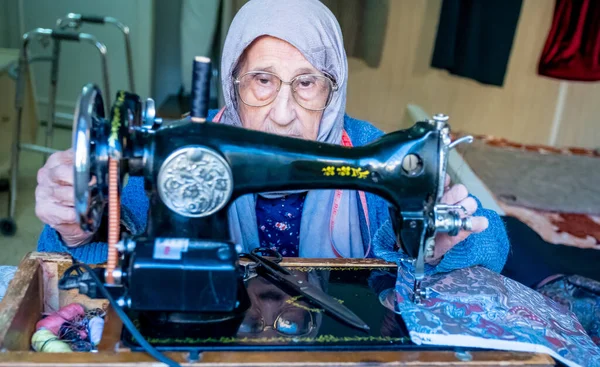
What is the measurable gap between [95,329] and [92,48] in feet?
12.8

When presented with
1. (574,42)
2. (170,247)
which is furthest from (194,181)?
(574,42)

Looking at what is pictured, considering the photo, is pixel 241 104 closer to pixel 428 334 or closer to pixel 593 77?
pixel 428 334

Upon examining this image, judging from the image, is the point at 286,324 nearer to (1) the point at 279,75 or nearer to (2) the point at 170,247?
(2) the point at 170,247

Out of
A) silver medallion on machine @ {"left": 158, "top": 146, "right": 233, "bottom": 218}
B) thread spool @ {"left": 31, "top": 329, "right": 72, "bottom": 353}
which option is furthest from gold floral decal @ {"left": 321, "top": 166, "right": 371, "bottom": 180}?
thread spool @ {"left": 31, "top": 329, "right": 72, "bottom": 353}

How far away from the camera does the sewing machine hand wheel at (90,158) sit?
82cm

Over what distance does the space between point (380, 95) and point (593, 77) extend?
1.42m

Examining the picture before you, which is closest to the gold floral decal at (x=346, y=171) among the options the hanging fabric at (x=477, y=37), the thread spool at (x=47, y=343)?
the thread spool at (x=47, y=343)

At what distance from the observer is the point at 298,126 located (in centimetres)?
140

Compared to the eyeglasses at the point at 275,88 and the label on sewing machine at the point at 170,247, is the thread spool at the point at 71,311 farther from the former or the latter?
the eyeglasses at the point at 275,88

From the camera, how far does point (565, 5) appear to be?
3605mm

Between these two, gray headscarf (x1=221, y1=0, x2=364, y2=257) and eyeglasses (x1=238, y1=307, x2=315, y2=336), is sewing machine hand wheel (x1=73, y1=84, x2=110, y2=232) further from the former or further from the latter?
gray headscarf (x1=221, y1=0, x2=364, y2=257)

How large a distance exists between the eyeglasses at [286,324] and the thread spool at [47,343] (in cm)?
29

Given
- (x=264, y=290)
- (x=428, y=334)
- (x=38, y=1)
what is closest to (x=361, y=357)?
(x=428, y=334)

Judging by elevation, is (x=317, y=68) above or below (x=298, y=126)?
above
